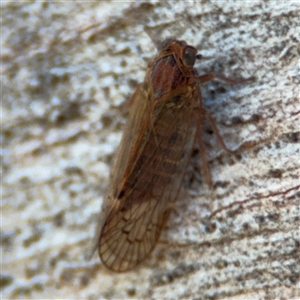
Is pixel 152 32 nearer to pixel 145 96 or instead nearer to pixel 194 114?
pixel 145 96

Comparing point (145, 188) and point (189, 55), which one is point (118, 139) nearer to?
point (145, 188)

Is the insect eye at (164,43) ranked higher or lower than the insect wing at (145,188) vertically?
higher

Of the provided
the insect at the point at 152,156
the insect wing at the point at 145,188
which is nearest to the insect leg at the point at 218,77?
the insect at the point at 152,156

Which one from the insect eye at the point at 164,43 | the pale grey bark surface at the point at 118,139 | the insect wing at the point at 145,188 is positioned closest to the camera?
the pale grey bark surface at the point at 118,139

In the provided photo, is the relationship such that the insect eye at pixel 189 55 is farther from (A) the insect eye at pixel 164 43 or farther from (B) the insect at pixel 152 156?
(A) the insect eye at pixel 164 43

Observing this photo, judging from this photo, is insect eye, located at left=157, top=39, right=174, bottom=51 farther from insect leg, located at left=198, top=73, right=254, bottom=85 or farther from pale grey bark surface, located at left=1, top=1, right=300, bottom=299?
insect leg, located at left=198, top=73, right=254, bottom=85

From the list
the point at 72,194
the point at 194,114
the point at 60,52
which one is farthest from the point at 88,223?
the point at 60,52

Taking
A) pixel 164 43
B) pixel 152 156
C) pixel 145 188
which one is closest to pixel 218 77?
pixel 164 43

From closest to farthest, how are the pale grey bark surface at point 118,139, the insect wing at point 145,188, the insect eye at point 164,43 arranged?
the pale grey bark surface at point 118,139 < the insect wing at point 145,188 < the insect eye at point 164,43
